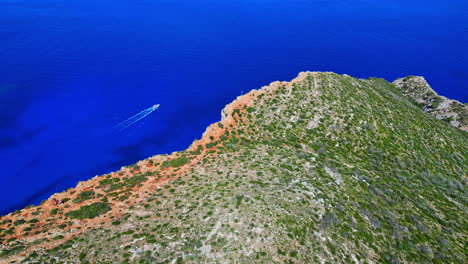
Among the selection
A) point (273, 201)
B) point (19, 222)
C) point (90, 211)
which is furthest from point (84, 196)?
point (273, 201)

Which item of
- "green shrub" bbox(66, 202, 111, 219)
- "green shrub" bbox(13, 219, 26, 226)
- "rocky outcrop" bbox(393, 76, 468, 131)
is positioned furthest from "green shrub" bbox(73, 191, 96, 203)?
"rocky outcrop" bbox(393, 76, 468, 131)

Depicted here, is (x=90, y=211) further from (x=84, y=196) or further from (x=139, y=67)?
(x=139, y=67)

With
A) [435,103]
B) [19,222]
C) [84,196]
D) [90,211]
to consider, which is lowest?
[19,222]

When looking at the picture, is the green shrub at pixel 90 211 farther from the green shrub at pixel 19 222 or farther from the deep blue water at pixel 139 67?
the deep blue water at pixel 139 67

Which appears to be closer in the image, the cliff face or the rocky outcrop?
the cliff face

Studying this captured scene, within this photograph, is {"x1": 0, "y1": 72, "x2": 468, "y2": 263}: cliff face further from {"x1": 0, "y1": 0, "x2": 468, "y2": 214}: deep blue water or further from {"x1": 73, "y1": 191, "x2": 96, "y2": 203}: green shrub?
{"x1": 0, "y1": 0, "x2": 468, "y2": 214}: deep blue water

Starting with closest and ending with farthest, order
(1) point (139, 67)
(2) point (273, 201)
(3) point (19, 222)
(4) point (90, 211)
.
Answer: (3) point (19, 222) < (4) point (90, 211) < (2) point (273, 201) < (1) point (139, 67)

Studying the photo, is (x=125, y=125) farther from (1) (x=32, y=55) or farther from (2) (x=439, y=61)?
(2) (x=439, y=61)
